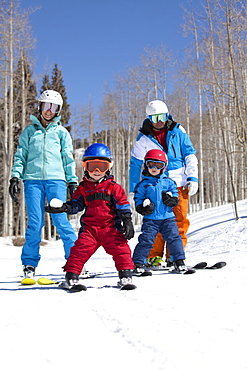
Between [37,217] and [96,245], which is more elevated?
[37,217]

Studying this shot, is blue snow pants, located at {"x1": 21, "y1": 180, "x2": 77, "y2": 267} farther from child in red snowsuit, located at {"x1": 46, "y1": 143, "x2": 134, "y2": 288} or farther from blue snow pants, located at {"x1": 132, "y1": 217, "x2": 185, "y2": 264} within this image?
blue snow pants, located at {"x1": 132, "y1": 217, "x2": 185, "y2": 264}

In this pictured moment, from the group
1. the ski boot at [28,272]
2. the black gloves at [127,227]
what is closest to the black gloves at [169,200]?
the black gloves at [127,227]

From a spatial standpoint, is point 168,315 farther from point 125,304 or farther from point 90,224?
point 90,224

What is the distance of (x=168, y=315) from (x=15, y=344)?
74 centimetres

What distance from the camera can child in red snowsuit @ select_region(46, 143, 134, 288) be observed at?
307cm

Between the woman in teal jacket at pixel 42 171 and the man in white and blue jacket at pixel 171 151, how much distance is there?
36.9 inches

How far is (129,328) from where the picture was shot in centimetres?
155

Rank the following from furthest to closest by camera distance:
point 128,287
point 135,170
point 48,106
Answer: point 135,170
point 48,106
point 128,287

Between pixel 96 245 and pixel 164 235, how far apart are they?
3.12 ft

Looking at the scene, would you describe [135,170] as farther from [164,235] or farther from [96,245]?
[96,245]

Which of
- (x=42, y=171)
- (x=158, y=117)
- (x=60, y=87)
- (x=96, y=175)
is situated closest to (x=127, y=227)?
(x=96, y=175)

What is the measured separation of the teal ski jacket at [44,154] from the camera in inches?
160

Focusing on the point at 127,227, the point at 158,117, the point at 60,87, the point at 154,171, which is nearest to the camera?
the point at 127,227

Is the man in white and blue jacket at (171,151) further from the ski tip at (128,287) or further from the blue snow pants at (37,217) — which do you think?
the ski tip at (128,287)
